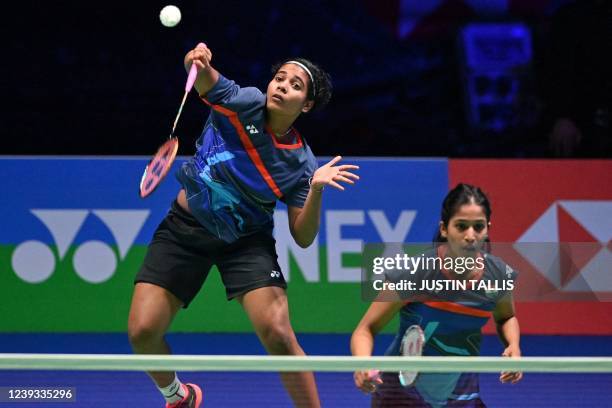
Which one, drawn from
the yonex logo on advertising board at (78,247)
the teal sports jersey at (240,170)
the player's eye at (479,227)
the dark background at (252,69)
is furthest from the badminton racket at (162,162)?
the dark background at (252,69)

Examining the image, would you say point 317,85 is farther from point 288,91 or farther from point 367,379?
point 367,379

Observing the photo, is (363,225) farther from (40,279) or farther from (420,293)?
(420,293)

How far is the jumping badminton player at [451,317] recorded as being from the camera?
A: 3.28 metres

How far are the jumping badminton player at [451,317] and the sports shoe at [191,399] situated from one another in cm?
99

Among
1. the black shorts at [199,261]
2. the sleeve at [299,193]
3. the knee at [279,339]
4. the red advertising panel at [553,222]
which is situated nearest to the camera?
the knee at [279,339]

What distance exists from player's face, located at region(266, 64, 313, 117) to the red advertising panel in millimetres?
2636

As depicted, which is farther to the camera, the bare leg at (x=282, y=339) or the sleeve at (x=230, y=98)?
the sleeve at (x=230, y=98)

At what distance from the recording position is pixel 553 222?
6395mm

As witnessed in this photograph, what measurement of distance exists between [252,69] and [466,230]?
5258 mm

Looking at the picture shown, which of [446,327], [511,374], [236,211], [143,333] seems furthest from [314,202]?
[511,374]

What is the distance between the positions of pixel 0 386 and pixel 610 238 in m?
3.82

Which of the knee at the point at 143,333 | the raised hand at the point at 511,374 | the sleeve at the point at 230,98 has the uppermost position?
the sleeve at the point at 230,98

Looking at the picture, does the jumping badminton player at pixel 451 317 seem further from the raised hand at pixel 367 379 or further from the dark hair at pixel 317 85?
the dark hair at pixel 317 85

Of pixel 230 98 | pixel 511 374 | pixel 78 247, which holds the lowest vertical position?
pixel 511 374
